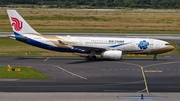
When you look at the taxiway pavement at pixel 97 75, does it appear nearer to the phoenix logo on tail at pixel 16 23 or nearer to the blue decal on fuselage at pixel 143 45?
the blue decal on fuselage at pixel 143 45

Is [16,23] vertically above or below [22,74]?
above

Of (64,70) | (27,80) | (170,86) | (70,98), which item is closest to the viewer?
(70,98)

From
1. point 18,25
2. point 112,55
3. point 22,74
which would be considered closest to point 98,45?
point 112,55

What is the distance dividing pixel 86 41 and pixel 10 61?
999 centimetres

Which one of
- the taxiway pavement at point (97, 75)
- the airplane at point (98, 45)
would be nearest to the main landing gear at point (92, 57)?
the airplane at point (98, 45)

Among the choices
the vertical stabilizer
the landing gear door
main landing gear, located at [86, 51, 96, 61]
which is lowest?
main landing gear, located at [86, 51, 96, 61]

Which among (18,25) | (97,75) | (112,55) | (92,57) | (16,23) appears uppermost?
(16,23)

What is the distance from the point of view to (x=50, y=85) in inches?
1556

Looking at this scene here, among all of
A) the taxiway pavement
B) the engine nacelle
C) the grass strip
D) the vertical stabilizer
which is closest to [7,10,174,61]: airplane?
the engine nacelle

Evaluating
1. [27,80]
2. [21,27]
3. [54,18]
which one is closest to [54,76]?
[27,80]

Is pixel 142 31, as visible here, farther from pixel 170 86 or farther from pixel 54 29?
pixel 170 86

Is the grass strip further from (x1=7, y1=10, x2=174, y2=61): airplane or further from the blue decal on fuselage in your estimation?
the blue decal on fuselage

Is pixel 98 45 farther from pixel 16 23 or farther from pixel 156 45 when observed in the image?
pixel 16 23

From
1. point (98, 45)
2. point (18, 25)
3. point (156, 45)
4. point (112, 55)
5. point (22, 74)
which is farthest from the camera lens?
point (18, 25)
